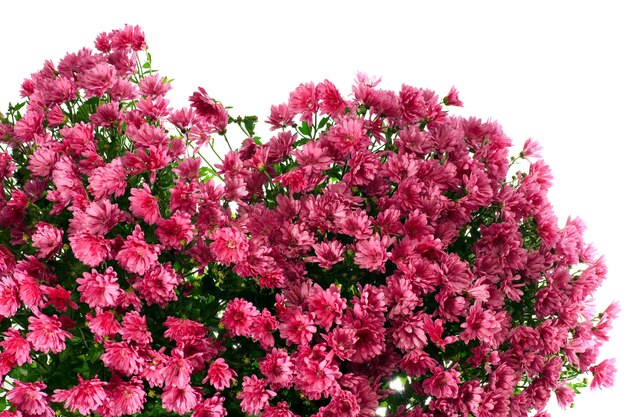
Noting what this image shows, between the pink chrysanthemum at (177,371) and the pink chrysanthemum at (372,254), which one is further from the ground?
the pink chrysanthemum at (372,254)

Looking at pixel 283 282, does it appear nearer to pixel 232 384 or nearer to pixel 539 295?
pixel 232 384

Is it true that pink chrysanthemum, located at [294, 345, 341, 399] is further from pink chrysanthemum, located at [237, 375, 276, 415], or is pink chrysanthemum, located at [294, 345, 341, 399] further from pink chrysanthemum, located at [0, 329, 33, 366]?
pink chrysanthemum, located at [0, 329, 33, 366]

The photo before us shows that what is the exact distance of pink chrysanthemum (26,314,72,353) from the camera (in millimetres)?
2236

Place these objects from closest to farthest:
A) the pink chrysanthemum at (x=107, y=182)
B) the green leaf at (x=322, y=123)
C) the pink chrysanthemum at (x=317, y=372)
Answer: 1. the pink chrysanthemum at (x=317, y=372)
2. the pink chrysanthemum at (x=107, y=182)
3. the green leaf at (x=322, y=123)

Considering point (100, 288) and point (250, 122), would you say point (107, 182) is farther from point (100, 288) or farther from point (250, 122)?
point (250, 122)

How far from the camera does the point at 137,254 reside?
223cm

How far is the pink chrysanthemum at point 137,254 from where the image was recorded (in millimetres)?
2219

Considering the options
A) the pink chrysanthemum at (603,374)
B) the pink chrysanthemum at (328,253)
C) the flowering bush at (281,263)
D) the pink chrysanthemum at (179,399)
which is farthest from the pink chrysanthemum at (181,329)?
the pink chrysanthemum at (603,374)

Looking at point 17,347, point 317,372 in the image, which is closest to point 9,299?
point 17,347

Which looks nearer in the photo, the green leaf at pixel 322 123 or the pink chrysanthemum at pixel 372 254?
the pink chrysanthemum at pixel 372 254

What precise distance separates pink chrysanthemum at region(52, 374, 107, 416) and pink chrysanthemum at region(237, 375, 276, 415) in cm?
39

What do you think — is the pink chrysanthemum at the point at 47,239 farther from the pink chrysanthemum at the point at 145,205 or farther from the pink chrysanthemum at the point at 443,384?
the pink chrysanthemum at the point at 443,384

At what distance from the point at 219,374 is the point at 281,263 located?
372mm

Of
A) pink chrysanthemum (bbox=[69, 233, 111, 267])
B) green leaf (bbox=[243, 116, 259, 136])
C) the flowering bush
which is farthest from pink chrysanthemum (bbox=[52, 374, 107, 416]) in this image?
green leaf (bbox=[243, 116, 259, 136])
